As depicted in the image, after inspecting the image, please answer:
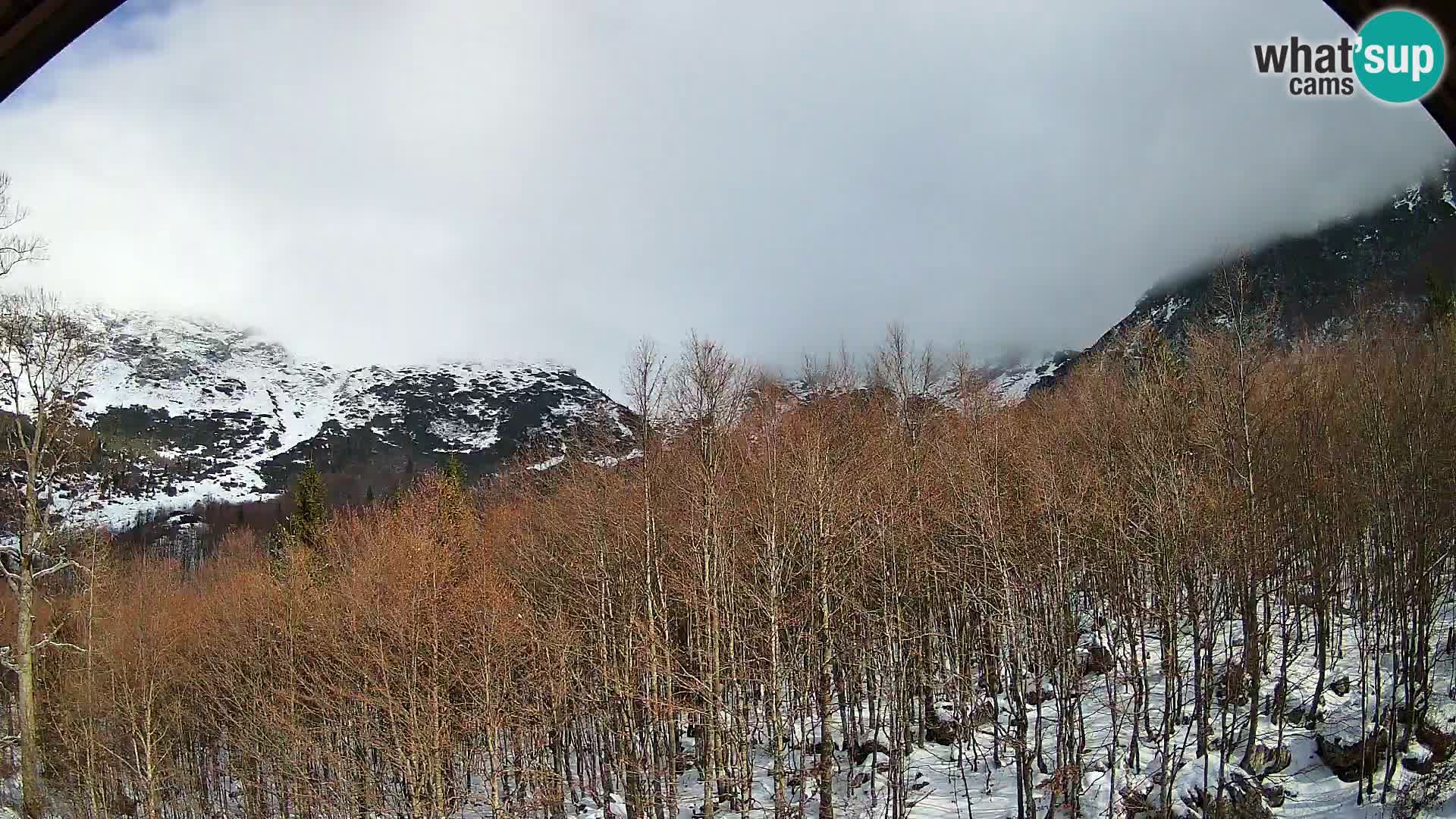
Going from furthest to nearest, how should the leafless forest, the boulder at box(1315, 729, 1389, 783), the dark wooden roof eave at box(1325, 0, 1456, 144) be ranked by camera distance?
the leafless forest → the boulder at box(1315, 729, 1389, 783) → the dark wooden roof eave at box(1325, 0, 1456, 144)

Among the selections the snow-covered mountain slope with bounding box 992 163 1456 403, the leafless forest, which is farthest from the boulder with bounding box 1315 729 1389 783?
the snow-covered mountain slope with bounding box 992 163 1456 403

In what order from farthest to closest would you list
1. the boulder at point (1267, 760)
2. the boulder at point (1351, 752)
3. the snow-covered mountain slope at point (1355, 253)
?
1. the snow-covered mountain slope at point (1355, 253)
2. the boulder at point (1267, 760)
3. the boulder at point (1351, 752)

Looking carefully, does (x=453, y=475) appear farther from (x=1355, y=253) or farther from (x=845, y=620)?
(x=1355, y=253)

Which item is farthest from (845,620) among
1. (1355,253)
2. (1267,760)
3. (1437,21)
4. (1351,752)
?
(1355,253)

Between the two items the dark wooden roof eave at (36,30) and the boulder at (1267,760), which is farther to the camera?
the boulder at (1267,760)

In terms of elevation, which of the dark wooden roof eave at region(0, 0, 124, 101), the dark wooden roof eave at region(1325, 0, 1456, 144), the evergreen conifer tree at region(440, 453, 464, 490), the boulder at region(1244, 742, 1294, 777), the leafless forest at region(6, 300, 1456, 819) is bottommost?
the boulder at region(1244, 742, 1294, 777)

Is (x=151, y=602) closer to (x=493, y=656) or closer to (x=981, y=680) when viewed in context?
(x=493, y=656)

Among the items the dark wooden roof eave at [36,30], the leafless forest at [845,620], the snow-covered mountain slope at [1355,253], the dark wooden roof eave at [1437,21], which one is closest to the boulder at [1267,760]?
the leafless forest at [845,620]

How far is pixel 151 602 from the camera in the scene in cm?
3008

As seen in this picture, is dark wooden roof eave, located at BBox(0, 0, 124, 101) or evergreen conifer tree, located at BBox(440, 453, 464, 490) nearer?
dark wooden roof eave, located at BBox(0, 0, 124, 101)

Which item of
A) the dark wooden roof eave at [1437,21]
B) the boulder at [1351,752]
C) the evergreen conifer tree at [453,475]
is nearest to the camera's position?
the dark wooden roof eave at [1437,21]

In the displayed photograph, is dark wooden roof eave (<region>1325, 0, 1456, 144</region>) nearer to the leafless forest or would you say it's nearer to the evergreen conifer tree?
the leafless forest

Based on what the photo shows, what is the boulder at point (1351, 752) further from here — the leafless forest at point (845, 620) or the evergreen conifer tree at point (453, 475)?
the evergreen conifer tree at point (453, 475)

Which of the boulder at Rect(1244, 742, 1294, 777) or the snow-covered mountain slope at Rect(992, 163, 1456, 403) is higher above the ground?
the snow-covered mountain slope at Rect(992, 163, 1456, 403)
